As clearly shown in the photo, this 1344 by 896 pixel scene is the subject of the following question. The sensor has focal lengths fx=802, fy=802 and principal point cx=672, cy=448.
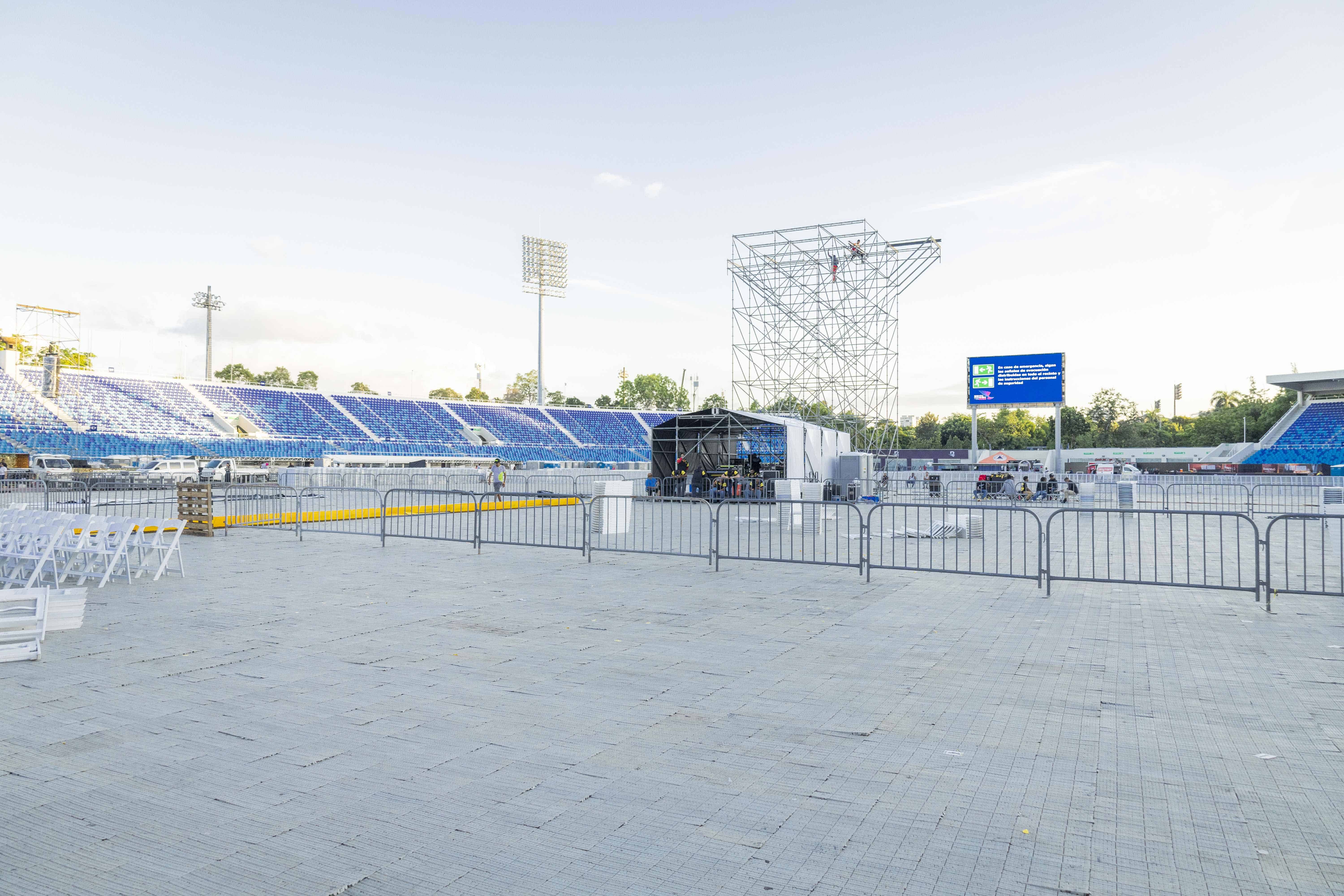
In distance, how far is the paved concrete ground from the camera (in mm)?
3396

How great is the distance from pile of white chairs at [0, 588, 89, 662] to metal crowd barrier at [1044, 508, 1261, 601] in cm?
1001

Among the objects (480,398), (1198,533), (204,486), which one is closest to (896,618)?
(1198,533)

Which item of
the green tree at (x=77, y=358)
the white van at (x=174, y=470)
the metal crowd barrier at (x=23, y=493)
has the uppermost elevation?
the green tree at (x=77, y=358)

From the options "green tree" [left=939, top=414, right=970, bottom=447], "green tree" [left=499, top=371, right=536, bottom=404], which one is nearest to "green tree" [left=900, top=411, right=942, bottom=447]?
"green tree" [left=939, top=414, right=970, bottom=447]

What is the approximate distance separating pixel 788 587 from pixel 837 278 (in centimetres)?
3490

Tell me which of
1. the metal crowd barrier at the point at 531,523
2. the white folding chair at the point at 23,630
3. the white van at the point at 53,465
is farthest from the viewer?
the white van at the point at 53,465

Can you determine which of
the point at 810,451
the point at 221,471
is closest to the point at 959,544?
the point at 810,451

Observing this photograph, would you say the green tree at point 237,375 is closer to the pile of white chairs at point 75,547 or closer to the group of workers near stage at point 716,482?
the group of workers near stage at point 716,482

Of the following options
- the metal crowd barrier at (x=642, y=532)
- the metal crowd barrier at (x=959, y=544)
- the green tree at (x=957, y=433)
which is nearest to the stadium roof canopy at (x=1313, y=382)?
the green tree at (x=957, y=433)

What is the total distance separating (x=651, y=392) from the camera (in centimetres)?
13338

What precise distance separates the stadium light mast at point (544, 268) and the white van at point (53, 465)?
140ft

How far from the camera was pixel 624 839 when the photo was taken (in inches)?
143

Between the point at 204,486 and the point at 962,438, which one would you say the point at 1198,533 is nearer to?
the point at 204,486

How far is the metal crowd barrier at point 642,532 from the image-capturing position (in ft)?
43.0
